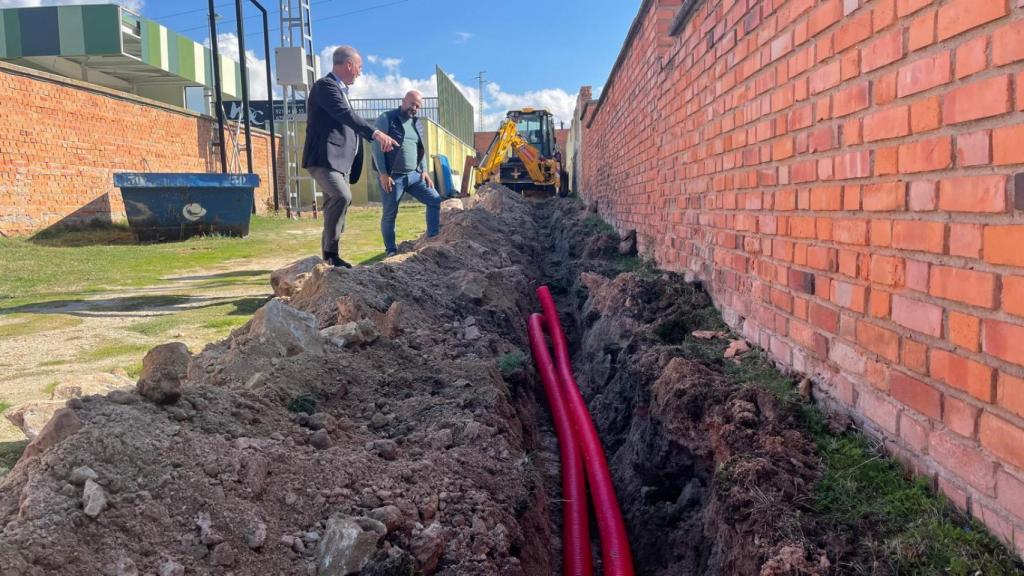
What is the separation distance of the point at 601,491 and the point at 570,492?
125 mm

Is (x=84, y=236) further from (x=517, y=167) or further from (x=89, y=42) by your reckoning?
(x=89, y=42)

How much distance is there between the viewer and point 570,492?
2.77 metres

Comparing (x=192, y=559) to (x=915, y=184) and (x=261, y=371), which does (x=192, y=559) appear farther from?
(x=915, y=184)

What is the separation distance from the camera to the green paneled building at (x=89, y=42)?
2030 centimetres

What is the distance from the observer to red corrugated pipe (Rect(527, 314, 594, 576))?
7.95 ft

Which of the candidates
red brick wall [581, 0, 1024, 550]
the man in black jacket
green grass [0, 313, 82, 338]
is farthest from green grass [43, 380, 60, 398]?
red brick wall [581, 0, 1024, 550]

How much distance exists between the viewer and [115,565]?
1.46 meters

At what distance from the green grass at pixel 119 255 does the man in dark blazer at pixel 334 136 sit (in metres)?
2.23

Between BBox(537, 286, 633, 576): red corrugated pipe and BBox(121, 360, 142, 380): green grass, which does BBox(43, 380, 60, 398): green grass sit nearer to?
BBox(121, 360, 142, 380): green grass

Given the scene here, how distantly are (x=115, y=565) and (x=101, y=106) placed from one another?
1409cm

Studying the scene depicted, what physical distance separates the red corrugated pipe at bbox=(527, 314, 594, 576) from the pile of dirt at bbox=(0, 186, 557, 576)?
10 cm

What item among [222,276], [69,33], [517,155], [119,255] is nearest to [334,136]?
[222,276]

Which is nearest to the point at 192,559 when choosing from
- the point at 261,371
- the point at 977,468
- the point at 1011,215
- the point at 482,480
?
the point at 482,480

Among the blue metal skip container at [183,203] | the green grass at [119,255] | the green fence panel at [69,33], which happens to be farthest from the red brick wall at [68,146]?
the green fence panel at [69,33]
